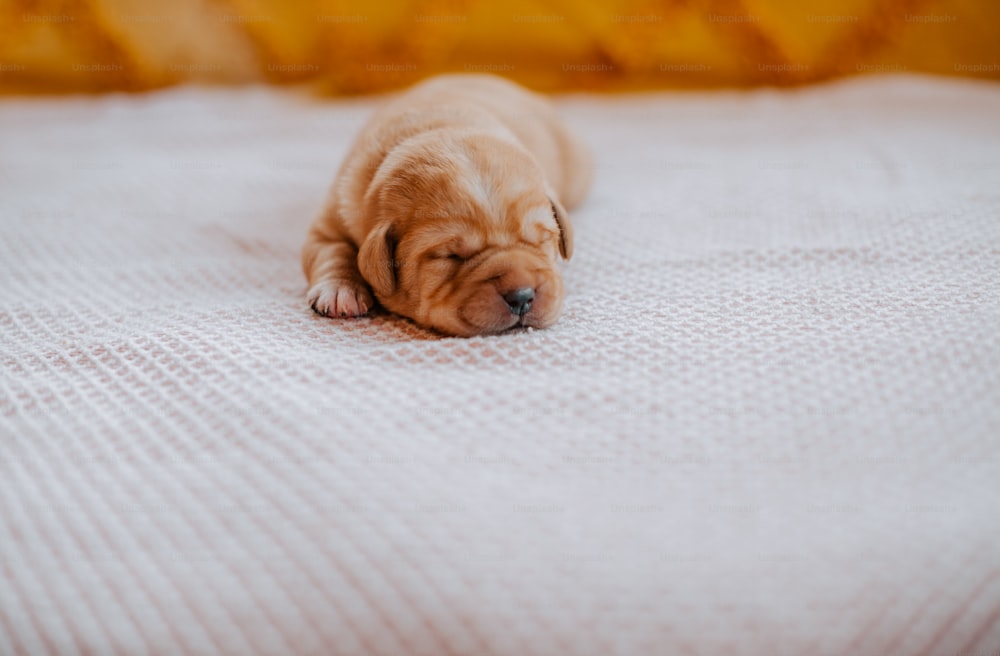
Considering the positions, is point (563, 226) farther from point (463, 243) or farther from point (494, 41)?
point (494, 41)

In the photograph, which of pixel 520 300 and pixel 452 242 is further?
pixel 452 242

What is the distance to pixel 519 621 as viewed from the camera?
103 cm

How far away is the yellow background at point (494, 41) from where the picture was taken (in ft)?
12.2

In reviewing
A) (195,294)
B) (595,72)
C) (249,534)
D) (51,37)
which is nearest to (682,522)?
(249,534)

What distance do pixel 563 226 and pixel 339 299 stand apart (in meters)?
0.58

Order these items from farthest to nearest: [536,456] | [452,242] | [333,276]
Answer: [333,276], [452,242], [536,456]

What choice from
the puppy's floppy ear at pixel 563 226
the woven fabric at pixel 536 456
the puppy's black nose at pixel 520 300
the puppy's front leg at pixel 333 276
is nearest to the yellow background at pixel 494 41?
the woven fabric at pixel 536 456

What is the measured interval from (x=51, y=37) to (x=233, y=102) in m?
0.86

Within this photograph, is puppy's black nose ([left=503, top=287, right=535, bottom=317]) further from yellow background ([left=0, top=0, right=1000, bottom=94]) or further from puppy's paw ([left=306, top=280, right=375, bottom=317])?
yellow background ([left=0, top=0, right=1000, bottom=94])

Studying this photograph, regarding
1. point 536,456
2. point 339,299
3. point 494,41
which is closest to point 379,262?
point 339,299

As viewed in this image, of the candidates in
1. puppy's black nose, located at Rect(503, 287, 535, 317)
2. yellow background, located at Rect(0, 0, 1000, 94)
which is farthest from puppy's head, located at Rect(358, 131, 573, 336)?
yellow background, located at Rect(0, 0, 1000, 94)

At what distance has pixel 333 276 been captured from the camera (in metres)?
1.98

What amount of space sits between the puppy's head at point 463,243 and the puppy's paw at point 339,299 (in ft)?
0.16

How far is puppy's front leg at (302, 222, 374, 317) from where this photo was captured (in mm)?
1890
